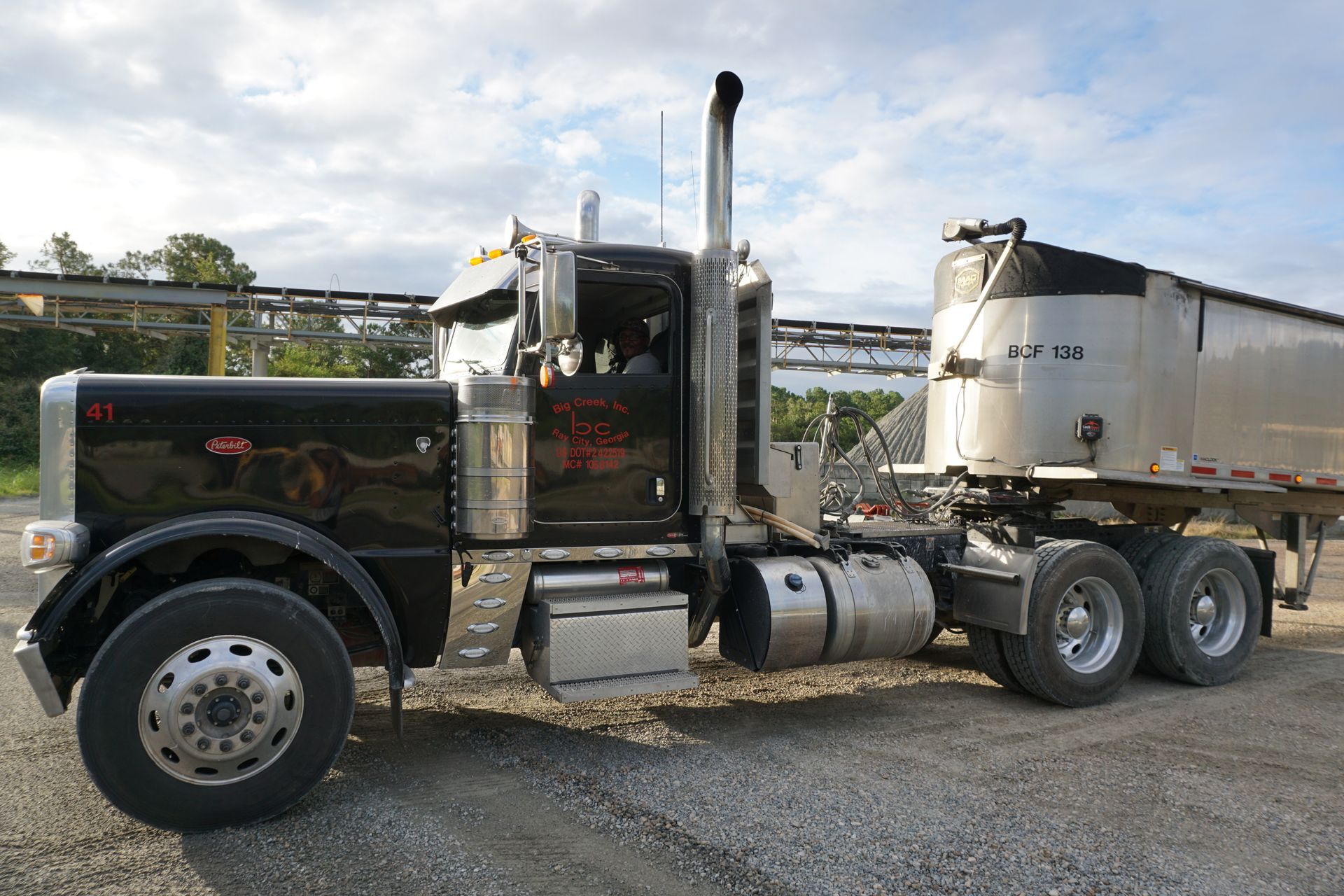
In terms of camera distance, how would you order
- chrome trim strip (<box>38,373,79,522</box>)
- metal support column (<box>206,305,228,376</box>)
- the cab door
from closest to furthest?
chrome trim strip (<box>38,373,79,522</box>)
the cab door
metal support column (<box>206,305,228,376</box>)

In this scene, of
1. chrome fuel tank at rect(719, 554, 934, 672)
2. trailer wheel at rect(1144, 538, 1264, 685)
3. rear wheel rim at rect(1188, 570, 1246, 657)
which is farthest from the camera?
rear wheel rim at rect(1188, 570, 1246, 657)

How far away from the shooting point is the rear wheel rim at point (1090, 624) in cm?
638

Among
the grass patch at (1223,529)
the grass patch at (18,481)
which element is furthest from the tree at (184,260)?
the grass patch at (1223,529)

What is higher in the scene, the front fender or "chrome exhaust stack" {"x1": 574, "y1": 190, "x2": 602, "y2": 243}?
"chrome exhaust stack" {"x1": 574, "y1": 190, "x2": 602, "y2": 243}

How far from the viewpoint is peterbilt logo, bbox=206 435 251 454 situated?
4242 mm

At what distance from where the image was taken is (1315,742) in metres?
5.50

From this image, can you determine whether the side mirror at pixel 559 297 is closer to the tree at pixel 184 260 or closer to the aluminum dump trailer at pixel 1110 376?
the aluminum dump trailer at pixel 1110 376

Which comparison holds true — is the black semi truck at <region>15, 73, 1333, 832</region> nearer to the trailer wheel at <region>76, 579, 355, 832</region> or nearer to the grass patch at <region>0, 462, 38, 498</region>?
the trailer wheel at <region>76, 579, 355, 832</region>

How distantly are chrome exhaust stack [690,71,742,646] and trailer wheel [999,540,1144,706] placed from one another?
8.13ft

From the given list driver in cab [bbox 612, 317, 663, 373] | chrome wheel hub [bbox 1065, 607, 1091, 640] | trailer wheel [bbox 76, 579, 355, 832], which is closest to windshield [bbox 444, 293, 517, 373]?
driver in cab [bbox 612, 317, 663, 373]

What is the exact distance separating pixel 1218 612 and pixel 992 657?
231 centimetres

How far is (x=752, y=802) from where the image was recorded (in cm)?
431

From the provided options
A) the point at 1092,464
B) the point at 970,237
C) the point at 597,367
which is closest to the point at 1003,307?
the point at 970,237

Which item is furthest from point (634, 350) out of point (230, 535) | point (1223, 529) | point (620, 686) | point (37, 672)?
point (1223, 529)
